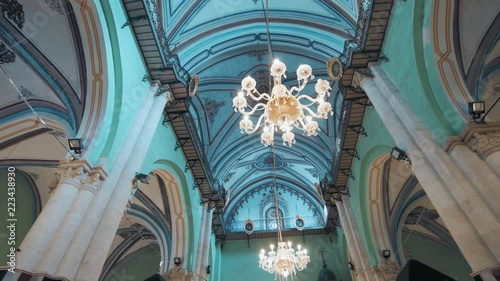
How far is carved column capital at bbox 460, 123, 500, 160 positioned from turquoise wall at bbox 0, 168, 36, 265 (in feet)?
43.3

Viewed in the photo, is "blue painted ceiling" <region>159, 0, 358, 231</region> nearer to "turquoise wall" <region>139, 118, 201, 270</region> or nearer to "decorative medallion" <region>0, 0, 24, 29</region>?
"turquoise wall" <region>139, 118, 201, 270</region>

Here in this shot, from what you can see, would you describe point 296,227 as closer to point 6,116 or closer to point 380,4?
point 380,4

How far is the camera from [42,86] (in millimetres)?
7312

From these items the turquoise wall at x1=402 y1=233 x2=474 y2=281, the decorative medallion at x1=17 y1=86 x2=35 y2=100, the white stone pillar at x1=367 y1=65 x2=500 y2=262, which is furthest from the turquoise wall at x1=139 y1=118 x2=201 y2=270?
the turquoise wall at x1=402 y1=233 x2=474 y2=281

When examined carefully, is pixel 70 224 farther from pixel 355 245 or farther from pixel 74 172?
pixel 355 245

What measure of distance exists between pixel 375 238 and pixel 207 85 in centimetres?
840

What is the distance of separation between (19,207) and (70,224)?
9645 millimetres

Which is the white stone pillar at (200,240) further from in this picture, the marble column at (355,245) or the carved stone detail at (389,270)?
the carved stone detail at (389,270)

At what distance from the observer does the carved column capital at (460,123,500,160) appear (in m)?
4.60

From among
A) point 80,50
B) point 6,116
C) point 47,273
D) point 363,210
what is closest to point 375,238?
point 363,210

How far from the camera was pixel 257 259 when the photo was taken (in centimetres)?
1580

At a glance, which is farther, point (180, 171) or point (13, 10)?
point (180, 171)

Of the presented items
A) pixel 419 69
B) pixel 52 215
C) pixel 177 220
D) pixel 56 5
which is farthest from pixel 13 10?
pixel 419 69

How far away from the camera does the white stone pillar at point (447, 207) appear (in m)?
4.04
